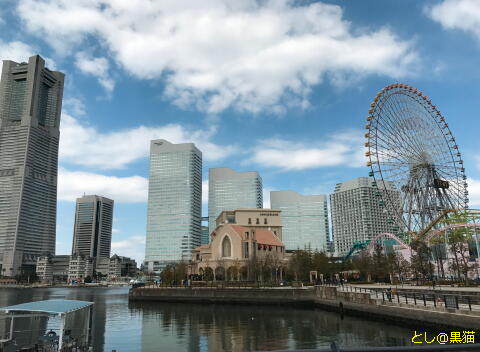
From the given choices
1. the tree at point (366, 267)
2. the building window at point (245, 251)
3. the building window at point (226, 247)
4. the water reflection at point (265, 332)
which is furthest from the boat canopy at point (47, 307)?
the building window at point (226, 247)

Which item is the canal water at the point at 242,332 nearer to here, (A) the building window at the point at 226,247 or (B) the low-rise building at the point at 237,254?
(B) the low-rise building at the point at 237,254

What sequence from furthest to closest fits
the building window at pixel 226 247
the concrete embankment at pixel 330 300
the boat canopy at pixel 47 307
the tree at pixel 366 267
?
1. the building window at pixel 226 247
2. the tree at pixel 366 267
3. the concrete embankment at pixel 330 300
4. the boat canopy at pixel 47 307

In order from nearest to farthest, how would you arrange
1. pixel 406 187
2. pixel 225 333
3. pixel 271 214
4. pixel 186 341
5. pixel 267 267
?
pixel 186 341, pixel 225 333, pixel 406 187, pixel 267 267, pixel 271 214

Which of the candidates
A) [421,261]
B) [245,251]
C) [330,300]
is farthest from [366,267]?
[330,300]

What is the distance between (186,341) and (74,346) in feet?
48.3

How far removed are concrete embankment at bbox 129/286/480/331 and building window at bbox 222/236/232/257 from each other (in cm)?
3133

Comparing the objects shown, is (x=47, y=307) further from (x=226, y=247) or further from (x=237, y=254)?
(x=226, y=247)

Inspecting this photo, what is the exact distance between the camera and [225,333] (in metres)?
40.2

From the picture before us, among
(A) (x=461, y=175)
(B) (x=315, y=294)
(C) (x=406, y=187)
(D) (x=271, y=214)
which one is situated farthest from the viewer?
(D) (x=271, y=214)

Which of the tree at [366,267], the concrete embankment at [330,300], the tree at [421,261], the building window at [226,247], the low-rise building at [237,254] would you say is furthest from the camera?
the building window at [226,247]

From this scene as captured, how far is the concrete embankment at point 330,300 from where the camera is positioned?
30394mm

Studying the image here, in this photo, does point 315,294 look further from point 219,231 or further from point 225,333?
point 219,231

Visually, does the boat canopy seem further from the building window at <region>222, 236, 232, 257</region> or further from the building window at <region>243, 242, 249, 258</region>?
the building window at <region>222, 236, 232, 257</region>

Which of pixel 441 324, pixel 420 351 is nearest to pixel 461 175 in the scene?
pixel 441 324
